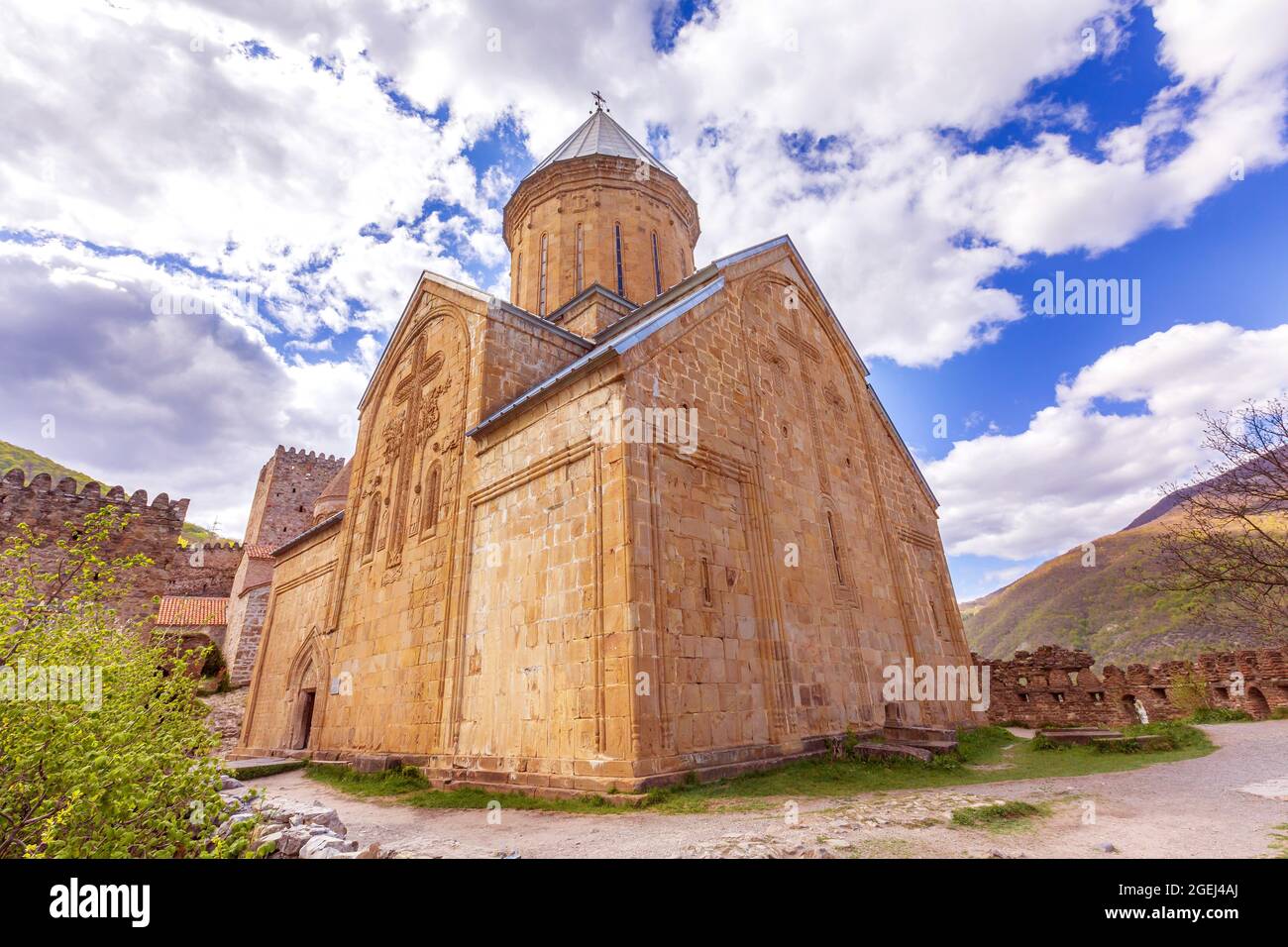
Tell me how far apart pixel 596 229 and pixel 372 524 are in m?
10.6

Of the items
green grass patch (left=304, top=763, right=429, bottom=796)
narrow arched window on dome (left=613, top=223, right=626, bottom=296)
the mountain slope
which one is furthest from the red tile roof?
the mountain slope

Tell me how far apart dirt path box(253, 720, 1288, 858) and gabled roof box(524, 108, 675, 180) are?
1776 centimetres

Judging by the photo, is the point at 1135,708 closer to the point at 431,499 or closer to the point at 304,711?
the point at 431,499

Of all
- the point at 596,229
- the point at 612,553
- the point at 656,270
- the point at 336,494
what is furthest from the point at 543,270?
the point at 336,494

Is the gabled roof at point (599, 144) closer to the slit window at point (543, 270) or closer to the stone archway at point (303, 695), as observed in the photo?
the slit window at point (543, 270)

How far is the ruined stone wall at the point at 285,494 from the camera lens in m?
36.1

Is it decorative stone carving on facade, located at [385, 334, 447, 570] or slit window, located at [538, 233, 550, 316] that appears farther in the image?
slit window, located at [538, 233, 550, 316]

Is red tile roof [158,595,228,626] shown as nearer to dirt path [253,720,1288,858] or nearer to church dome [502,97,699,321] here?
church dome [502,97,699,321]

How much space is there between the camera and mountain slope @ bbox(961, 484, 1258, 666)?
3531 cm

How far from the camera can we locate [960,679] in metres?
13.1

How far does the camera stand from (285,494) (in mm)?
37375

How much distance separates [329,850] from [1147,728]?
1416 cm

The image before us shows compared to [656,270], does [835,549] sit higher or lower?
lower
